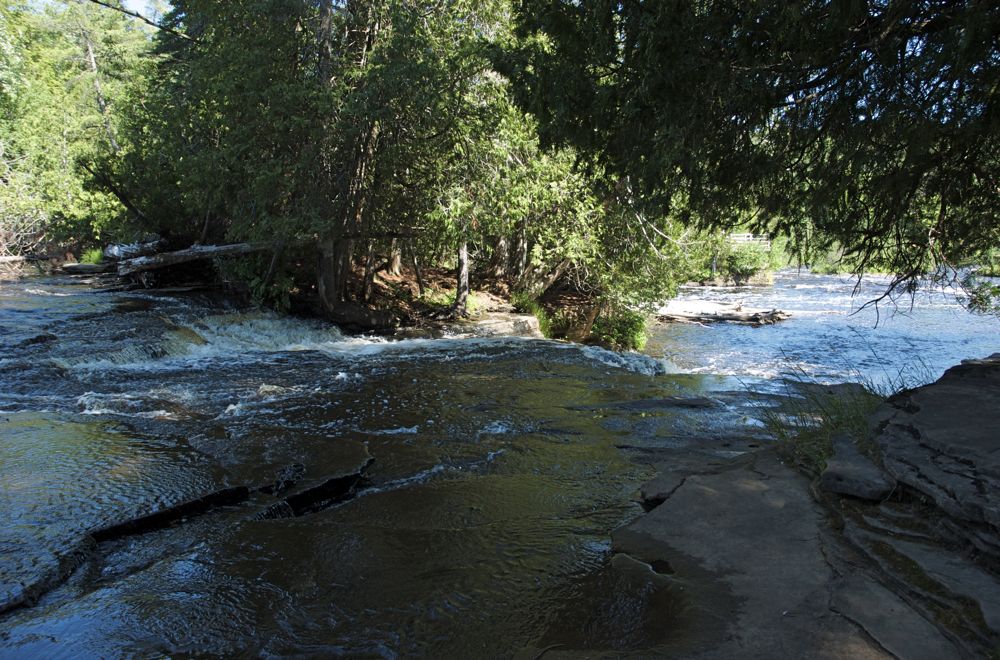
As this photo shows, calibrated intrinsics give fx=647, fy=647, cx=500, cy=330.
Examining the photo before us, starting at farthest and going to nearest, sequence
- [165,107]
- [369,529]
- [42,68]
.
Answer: [42,68] < [165,107] < [369,529]

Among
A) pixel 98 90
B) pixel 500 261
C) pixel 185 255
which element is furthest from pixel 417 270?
pixel 98 90

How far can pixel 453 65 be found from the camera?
11.6 metres

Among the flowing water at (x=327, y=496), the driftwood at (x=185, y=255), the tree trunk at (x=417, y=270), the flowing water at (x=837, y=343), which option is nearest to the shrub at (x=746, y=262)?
the flowing water at (x=837, y=343)

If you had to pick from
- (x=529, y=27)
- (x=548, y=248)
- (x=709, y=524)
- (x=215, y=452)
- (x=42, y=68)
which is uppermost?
(x=42, y=68)

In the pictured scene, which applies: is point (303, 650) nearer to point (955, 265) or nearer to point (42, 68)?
point (955, 265)

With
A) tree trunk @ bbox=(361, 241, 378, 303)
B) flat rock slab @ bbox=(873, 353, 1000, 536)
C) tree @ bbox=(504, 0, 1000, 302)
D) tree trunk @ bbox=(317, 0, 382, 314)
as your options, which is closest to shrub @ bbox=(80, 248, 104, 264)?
tree trunk @ bbox=(361, 241, 378, 303)

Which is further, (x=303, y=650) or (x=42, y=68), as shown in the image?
(x=42, y=68)

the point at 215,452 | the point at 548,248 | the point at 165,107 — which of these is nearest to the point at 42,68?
the point at 165,107

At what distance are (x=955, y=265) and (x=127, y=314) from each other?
46.3ft

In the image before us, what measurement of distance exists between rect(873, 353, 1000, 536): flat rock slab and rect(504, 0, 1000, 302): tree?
1.52 meters

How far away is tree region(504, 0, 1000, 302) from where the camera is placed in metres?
4.38

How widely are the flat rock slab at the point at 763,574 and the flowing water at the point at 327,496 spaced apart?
208 mm

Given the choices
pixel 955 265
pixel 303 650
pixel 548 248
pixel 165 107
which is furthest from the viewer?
pixel 548 248

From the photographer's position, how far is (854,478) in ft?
12.0
